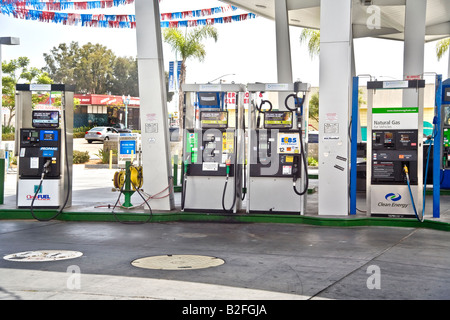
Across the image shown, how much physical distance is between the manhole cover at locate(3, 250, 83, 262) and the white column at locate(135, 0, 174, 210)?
410 cm

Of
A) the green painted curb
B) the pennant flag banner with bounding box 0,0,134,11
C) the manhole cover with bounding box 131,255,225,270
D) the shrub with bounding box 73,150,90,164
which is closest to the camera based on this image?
the manhole cover with bounding box 131,255,225,270

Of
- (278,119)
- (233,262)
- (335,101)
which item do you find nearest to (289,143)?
(278,119)

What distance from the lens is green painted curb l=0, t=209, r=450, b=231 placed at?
11.3 meters

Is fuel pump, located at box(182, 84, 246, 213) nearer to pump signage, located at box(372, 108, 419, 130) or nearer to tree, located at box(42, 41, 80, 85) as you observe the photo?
pump signage, located at box(372, 108, 419, 130)

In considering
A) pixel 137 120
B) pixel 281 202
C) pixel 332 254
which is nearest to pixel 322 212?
pixel 281 202

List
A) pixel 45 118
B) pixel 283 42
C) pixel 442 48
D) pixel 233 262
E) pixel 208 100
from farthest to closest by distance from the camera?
1. pixel 442 48
2. pixel 283 42
3. pixel 45 118
4. pixel 208 100
5. pixel 233 262

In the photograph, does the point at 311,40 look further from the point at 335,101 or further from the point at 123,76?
the point at 123,76

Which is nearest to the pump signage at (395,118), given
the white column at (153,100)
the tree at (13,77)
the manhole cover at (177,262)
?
the white column at (153,100)

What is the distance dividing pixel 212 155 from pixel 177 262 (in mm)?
4460

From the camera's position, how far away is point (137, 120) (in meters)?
69.5

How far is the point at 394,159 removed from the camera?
11477 mm

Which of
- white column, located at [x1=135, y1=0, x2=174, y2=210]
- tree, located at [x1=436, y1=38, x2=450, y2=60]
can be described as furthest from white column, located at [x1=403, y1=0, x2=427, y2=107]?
tree, located at [x1=436, y1=38, x2=450, y2=60]

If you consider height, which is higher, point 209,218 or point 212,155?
point 212,155

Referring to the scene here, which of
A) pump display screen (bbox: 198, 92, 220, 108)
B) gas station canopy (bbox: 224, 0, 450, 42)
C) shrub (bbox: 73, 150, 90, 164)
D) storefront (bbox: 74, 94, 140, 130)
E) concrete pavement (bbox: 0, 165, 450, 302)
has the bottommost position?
concrete pavement (bbox: 0, 165, 450, 302)
